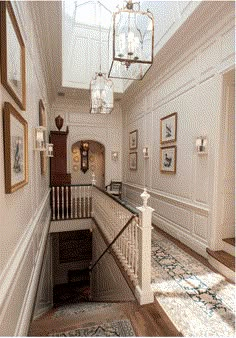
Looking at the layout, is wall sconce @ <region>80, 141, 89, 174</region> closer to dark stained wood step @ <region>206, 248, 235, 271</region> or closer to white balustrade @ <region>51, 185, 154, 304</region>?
white balustrade @ <region>51, 185, 154, 304</region>

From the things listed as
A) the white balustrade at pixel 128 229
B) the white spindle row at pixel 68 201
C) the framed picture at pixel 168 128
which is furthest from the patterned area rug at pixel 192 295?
the white spindle row at pixel 68 201

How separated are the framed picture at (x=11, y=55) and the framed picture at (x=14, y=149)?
7.0 inches

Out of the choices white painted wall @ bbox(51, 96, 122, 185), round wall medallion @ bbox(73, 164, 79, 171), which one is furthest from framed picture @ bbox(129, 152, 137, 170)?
round wall medallion @ bbox(73, 164, 79, 171)

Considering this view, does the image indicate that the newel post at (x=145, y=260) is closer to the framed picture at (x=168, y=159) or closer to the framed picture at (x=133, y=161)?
the framed picture at (x=168, y=159)

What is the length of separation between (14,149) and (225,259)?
3299mm

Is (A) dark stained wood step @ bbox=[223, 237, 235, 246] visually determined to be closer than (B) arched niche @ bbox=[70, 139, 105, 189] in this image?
Yes

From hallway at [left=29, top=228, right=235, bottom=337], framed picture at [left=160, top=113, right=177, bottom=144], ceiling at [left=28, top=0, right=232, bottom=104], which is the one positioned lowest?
hallway at [left=29, top=228, right=235, bottom=337]

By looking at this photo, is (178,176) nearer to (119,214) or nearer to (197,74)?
(119,214)

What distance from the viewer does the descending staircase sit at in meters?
3.07

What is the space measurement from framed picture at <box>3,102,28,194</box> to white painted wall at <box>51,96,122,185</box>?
6330 millimetres

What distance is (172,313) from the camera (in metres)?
2.39

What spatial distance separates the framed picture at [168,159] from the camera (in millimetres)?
4888

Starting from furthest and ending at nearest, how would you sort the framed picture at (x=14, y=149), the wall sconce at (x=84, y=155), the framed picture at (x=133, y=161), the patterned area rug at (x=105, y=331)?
the wall sconce at (x=84, y=155) → the framed picture at (x=133, y=161) → the patterned area rug at (x=105, y=331) → the framed picture at (x=14, y=149)

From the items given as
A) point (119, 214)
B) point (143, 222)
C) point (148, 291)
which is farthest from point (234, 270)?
point (119, 214)
